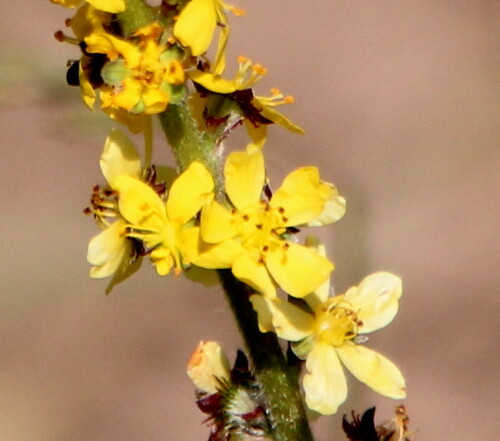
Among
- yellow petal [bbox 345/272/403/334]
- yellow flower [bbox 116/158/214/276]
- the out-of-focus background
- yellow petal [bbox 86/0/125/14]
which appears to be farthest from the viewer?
the out-of-focus background

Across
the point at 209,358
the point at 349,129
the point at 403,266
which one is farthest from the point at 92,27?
the point at 349,129

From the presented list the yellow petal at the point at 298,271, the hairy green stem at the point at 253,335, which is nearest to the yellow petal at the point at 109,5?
the hairy green stem at the point at 253,335

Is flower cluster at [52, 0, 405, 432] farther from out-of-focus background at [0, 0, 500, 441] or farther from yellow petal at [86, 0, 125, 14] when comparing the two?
out-of-focus background at [0, 0, 500, 441]

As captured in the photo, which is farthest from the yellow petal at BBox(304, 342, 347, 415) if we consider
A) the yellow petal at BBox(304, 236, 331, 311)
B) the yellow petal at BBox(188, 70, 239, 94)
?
the yellow petal at BBox(188, 70, 239, 94)

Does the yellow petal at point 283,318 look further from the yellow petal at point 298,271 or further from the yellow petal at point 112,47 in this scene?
the yellow petal at point 112,47

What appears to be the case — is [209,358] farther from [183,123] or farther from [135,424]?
[135,424]

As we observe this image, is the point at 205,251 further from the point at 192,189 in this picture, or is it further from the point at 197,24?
the point at 197,24
